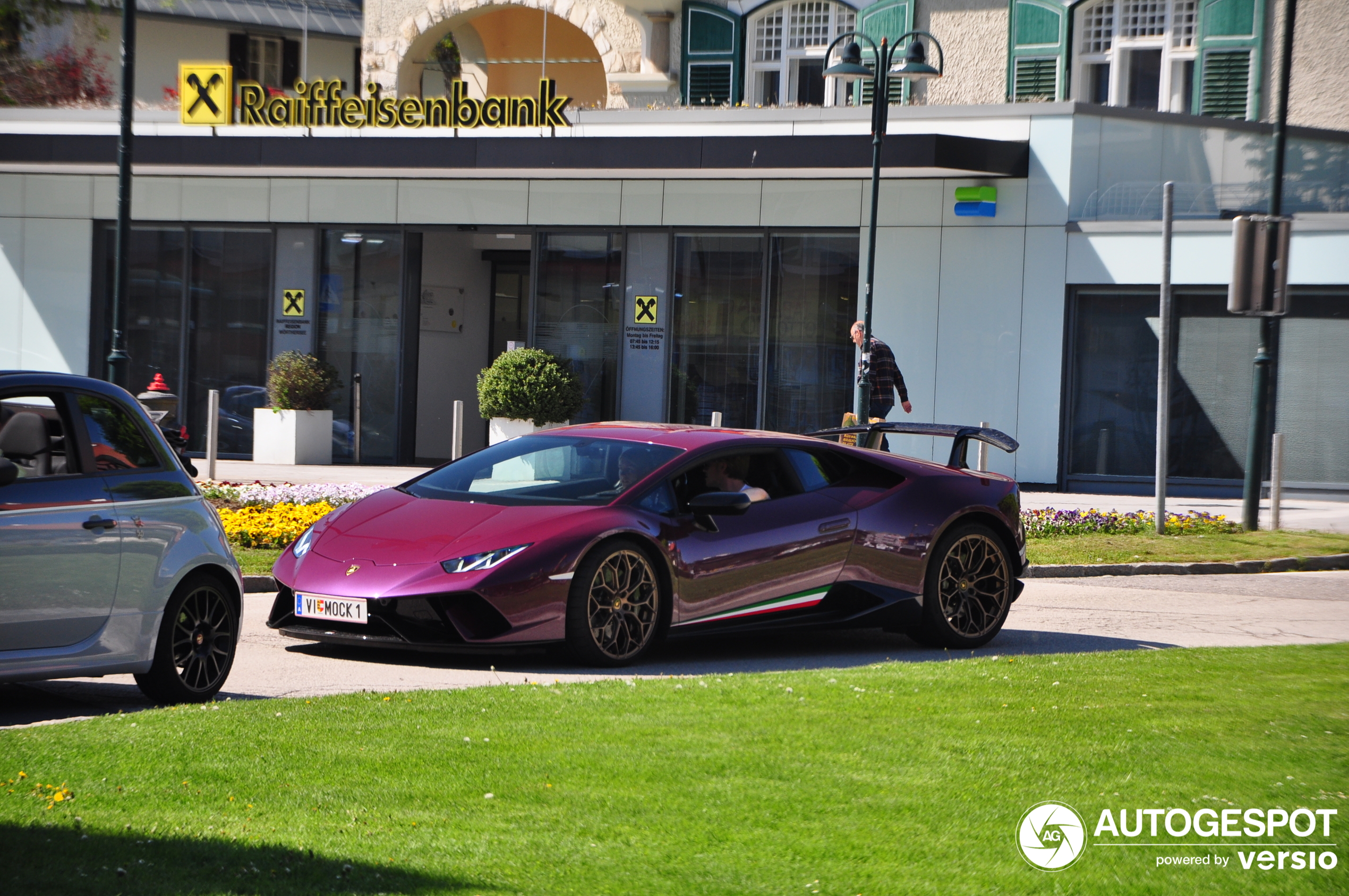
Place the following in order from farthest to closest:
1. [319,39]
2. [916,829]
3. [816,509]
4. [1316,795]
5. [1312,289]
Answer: [319,39]
[1312,289]
[816,509]
[1316,795]
[916,829]

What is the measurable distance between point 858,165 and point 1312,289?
6573 millimetres

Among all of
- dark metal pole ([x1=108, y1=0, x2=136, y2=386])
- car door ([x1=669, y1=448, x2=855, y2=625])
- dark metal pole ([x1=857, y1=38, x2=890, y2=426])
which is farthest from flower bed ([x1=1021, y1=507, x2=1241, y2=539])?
dark metal pole ([x1=108, y1=0, x2=136, y2=386])

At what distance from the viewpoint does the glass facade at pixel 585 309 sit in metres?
24.0

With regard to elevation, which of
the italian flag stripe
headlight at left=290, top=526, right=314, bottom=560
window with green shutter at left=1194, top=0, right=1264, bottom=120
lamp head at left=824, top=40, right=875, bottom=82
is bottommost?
the italian flag stripe

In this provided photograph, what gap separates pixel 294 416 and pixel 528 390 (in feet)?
12.9

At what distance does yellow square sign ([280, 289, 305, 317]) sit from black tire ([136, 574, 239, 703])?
60.6 feet

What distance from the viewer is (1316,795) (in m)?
4.98

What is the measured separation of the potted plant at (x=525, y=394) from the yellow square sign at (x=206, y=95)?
6.06 meters

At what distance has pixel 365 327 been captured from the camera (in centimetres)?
2500

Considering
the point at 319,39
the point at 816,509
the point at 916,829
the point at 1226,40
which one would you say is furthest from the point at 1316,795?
the point at 319,39

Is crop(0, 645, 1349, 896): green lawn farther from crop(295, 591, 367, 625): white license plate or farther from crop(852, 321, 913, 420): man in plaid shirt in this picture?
crop(852, 321, 913, 420): man in plaid shirt

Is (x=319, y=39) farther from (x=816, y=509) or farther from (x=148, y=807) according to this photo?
(x=148, y=807)

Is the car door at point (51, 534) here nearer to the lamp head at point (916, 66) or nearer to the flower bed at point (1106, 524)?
the flower bed at point (1106, 524)

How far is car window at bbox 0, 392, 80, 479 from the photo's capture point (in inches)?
252
